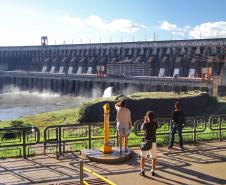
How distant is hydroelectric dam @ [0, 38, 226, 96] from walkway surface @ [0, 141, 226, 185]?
1560 inches

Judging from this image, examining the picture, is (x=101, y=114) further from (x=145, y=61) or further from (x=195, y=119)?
(x=145, y=61)

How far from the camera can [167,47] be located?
8906 cm

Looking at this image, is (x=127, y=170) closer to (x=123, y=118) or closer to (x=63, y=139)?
(x=123, y=118)

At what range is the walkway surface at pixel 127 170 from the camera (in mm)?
10156

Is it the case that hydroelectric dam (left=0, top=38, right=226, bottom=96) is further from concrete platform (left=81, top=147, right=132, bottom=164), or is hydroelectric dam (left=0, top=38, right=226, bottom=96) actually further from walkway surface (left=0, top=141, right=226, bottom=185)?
concrete platform (left=81, top=147, right=132, bottom=164)

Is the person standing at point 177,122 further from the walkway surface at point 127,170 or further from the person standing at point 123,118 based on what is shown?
the person standing at point 123,118

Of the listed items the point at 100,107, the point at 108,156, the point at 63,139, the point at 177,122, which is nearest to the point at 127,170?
the point at 108,156

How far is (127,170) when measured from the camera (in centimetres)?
1104

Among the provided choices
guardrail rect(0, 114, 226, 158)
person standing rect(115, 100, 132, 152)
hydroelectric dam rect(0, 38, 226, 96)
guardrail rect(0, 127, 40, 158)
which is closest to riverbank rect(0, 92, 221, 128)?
hydroelectric dam rect(0, 38, 226, 96)

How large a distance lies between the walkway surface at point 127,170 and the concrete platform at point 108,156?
0.16m

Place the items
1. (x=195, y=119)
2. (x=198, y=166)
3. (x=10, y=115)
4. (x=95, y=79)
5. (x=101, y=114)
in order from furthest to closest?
1. (x=95, y=79)
2. (x=10, y=115)
3. (x=101, y=114)
4. (x=195, y=119)
5. (x=198, y=166)

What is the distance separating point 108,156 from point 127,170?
3.47 feet

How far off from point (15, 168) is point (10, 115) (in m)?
45.5

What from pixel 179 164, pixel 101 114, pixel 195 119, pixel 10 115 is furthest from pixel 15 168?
pixel 10 115
